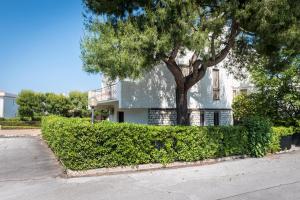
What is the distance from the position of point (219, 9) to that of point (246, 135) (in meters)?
5.41

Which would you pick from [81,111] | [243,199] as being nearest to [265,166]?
[243,199]

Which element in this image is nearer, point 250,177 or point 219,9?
point 250,177

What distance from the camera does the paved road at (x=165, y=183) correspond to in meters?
7.24

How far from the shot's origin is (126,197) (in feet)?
23.3

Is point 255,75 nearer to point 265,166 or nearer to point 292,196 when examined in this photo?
point 265,166

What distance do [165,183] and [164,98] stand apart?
398 inches

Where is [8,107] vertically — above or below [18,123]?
above

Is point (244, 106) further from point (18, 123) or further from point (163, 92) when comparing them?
point (18, 123)

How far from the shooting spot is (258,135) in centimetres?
1317

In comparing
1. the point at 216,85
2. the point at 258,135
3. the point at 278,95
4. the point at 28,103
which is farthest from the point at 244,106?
the point at 28,103

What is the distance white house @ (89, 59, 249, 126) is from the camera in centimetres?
1745

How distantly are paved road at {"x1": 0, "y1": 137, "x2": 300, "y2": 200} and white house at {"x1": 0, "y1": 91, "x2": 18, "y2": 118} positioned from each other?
4523 cm

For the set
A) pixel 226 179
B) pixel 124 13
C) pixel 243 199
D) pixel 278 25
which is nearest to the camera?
pixel 243 199

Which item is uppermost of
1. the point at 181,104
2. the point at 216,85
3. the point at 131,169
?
the point at 216,85
